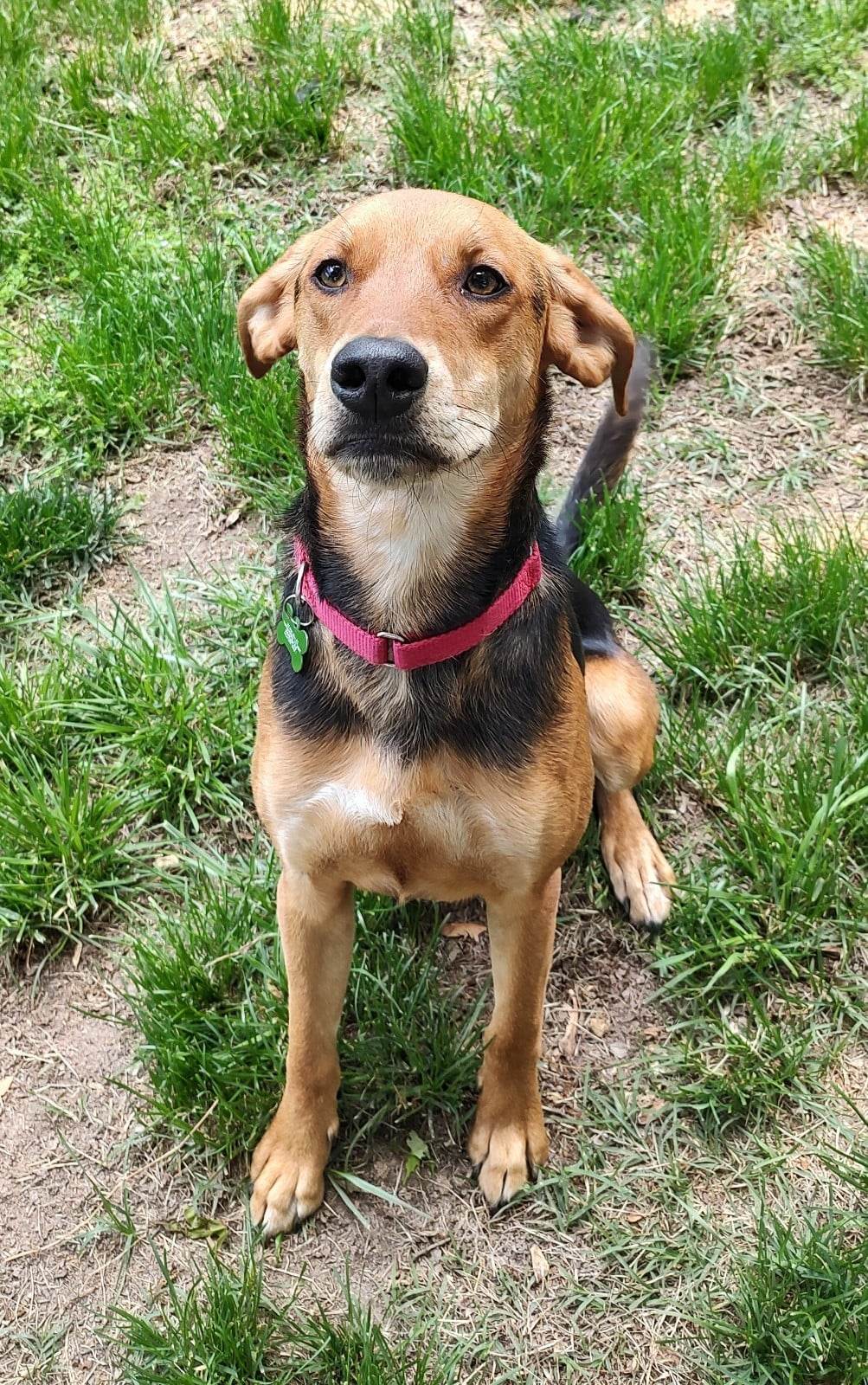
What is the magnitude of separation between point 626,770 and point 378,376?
1737mm

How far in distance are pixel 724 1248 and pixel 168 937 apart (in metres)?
1.70

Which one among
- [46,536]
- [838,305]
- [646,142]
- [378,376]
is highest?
[378,376]

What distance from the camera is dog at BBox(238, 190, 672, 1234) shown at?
A: 230 centimetres

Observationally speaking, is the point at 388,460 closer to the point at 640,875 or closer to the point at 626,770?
the point at 626,770

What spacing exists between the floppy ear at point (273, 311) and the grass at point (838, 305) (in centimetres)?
272

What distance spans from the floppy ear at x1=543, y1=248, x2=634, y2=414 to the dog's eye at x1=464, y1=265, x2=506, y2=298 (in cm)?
26

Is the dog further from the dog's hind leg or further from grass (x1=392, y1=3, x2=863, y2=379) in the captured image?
grass (x1=392, y1=3, x2=863, y2=379)

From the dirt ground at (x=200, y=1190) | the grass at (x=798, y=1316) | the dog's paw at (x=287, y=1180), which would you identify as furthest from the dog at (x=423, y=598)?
the grass at (x=798, y=1316)

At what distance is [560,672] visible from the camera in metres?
2.71

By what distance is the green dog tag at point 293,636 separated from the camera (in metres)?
2.63

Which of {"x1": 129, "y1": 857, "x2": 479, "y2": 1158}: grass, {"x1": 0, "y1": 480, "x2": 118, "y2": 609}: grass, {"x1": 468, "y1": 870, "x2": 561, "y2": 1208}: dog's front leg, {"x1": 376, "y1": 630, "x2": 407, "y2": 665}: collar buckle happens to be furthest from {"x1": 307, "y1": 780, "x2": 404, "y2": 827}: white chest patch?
{"x1": 0, "y1": 480, "x2": 118, "y2": 609}: grass

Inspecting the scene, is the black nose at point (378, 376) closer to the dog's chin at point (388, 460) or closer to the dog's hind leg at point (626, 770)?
the dog's chin at point (388, 460)

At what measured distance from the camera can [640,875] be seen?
3.50m

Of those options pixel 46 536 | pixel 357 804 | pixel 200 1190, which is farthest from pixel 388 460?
pixel 46 536
